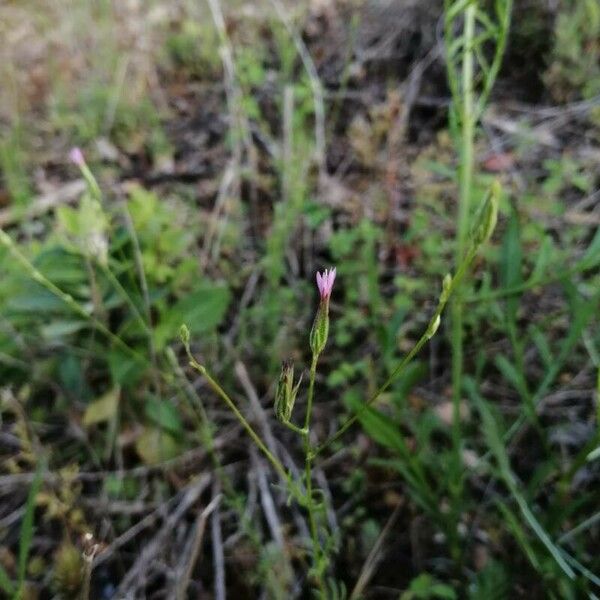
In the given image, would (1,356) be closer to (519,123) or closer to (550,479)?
(550,479)

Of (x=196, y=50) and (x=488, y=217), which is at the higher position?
(x=196, y=50)

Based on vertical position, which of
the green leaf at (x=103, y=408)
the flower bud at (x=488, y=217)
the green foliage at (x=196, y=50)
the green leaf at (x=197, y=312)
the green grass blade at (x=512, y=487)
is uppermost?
the green foliage at (x=196, y=50)

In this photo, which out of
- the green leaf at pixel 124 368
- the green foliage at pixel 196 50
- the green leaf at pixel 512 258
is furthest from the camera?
the green foliage at pixel 196 50

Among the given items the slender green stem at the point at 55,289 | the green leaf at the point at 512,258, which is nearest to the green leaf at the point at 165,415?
the slender green stem at the point at 55,289

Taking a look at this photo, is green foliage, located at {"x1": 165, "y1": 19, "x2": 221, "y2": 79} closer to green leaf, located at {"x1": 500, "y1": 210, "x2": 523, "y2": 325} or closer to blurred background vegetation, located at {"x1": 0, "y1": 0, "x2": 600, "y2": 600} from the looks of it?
blurred background vegetation, located at {"x1": 0, "y1": 0, "x2": 600, "y2": 600}

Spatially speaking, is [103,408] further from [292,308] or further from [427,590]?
[427,590]

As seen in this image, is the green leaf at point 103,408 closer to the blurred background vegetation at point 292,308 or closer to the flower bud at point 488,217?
the blurred background vegetation at point 292,308

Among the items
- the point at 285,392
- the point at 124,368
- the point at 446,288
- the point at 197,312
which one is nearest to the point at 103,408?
the point at 124,368
